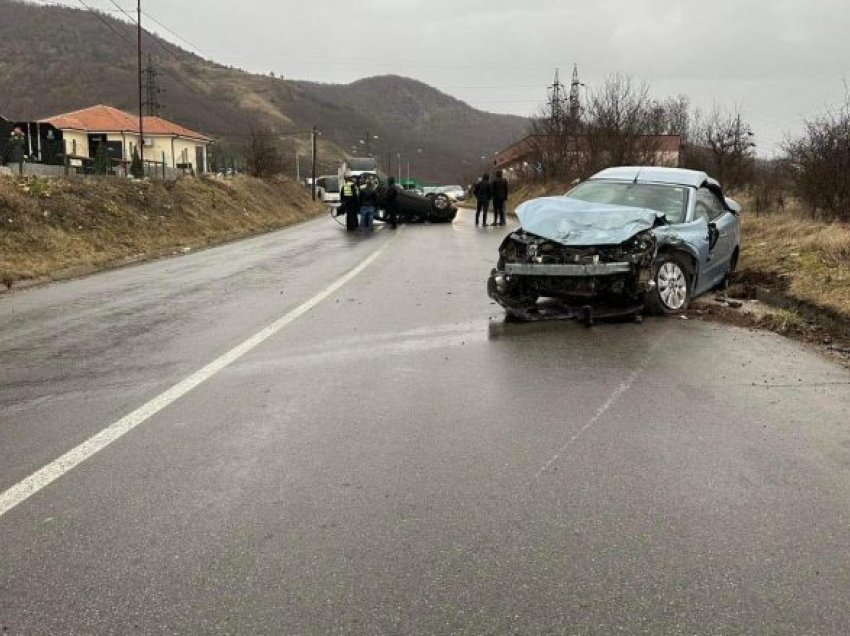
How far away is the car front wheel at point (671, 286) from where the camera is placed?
8820mm

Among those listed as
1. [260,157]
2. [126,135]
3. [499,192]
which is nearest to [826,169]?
[499,192]

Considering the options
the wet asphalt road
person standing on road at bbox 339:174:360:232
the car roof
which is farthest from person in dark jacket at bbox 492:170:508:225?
the wet asphalt road

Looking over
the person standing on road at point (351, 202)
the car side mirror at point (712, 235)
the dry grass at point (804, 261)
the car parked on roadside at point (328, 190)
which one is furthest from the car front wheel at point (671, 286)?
the car parked on roadside at point (328, 190)

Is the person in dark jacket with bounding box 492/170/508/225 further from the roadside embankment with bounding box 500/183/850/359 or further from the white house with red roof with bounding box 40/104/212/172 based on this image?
the white house with red roof with bounding box 40/104/212/172

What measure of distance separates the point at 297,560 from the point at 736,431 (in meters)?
3.02

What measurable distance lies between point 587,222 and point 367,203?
1789 centimetres

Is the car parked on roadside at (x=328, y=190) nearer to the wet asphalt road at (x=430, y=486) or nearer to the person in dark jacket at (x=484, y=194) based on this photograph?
the person in dark jacket at (x=484, y=194)

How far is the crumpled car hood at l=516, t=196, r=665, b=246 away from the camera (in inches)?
333

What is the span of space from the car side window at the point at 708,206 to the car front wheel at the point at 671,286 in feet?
3.62

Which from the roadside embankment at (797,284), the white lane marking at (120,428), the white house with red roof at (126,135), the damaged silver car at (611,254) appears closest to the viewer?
the white lane marking at (120,428)

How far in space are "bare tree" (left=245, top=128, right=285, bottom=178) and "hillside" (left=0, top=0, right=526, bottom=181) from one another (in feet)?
228

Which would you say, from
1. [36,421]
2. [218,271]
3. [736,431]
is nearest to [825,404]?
[736,431]

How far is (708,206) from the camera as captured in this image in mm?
10422

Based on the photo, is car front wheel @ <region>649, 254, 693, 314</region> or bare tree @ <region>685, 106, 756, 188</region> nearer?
car front wheel @ <region>649, 254, 693, 314</region>
